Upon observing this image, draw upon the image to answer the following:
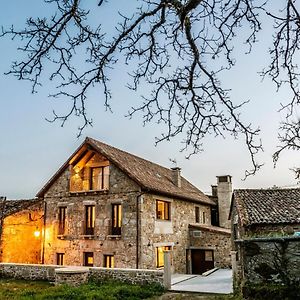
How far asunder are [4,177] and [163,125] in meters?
25.1

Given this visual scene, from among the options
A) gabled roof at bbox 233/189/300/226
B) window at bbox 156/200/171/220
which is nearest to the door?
window at bbox 156/200/171/220

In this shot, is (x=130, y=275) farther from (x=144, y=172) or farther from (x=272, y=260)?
(x=272, y=260)

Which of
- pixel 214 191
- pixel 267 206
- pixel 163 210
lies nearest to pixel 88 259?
pixel 163 210

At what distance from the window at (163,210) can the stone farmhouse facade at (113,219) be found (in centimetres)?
6

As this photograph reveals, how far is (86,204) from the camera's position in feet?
69.4

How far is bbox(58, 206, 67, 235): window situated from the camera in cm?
2174

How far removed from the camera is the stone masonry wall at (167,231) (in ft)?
64.0

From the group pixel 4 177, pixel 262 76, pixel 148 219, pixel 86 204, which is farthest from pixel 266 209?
pixel 4 177

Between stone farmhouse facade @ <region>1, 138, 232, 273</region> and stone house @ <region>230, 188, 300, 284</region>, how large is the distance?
353 centimetres

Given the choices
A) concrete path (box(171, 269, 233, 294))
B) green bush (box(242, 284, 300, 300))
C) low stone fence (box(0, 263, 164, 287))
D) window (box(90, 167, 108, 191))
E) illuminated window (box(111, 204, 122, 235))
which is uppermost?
window (box(90, 167, 108, 191))

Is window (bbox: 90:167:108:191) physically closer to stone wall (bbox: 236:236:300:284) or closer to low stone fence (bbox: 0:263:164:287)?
low stone fence (bbox: 0:263:164:287)

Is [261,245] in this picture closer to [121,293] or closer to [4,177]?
[121,293]

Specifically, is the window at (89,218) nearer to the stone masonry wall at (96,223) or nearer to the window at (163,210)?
the stone masonry wall at (96,223)

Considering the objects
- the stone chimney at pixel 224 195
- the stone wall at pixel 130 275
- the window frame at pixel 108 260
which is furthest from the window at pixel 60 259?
the stone chimney at pixel 224 195
